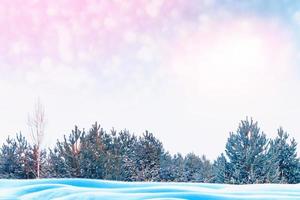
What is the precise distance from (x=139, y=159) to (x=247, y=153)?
7.97 ft

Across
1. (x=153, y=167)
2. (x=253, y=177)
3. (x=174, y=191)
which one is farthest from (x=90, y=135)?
(x=174, y=191)

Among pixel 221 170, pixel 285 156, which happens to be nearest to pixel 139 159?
pixel 221 170

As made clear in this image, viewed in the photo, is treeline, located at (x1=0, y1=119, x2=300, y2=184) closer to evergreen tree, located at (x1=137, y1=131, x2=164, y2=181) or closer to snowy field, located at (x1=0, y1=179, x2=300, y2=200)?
evergreen tree, located at (x1=137, y1=131, x2=164, y2=181)

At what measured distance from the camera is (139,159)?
34.9 ft

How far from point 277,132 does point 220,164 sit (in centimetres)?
148

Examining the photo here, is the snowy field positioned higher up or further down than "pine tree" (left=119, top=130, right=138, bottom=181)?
further down

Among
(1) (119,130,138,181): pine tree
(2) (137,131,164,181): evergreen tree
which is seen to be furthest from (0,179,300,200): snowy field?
(2) (137,131,164,181): evergreen tree

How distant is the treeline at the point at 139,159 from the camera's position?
962 cm

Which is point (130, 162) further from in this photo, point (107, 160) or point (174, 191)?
point (174, 191)

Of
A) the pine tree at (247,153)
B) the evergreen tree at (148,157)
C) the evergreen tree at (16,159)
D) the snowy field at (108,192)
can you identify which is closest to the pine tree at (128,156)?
the evergreen tree at (148,157)

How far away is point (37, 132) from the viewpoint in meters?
11.2

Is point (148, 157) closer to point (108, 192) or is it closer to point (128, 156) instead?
point (128, 156)

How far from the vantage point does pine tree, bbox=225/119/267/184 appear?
9602 millimetres

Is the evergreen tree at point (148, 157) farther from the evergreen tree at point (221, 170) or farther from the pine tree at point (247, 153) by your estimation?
the pine tree at point (247, 153)
